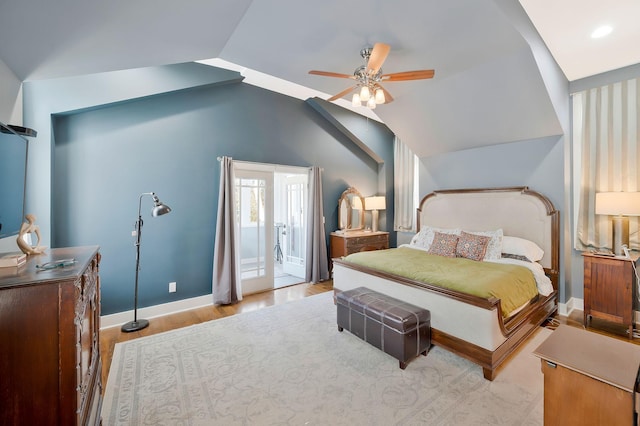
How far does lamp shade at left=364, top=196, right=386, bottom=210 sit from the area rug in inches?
123

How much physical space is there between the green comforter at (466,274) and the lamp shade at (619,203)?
109 centimetres

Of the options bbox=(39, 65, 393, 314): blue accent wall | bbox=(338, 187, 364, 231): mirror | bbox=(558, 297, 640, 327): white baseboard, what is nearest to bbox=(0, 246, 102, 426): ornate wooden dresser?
bbox=(39, 65, 393, 314): blue accent wall

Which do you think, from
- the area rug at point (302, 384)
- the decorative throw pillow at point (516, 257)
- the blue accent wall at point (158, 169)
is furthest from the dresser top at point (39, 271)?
the decorative throw pillow at point (516, 257)

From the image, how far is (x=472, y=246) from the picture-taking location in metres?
3.54

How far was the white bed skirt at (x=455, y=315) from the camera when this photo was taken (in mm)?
2207

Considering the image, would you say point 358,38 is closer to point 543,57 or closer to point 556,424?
point 543,57

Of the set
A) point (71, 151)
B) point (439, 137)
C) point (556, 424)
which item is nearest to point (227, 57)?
point (71, 151)

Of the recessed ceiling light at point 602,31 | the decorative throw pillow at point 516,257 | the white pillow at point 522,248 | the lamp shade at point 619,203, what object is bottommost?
the decorative throw pillow at point 516,257

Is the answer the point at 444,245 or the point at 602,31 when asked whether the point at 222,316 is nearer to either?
the point at 444,245

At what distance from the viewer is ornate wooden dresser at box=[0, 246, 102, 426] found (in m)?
1.08

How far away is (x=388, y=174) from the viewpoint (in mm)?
6094

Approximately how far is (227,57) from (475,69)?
110 inches

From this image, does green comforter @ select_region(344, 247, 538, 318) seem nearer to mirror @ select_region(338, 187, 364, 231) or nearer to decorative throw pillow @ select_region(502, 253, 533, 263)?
decorative throw pillow @ select_region(502, 253, 533, 263)

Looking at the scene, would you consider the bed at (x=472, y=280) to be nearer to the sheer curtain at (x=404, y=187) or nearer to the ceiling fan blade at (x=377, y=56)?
the sheer curtain at (x=404, y=187)
